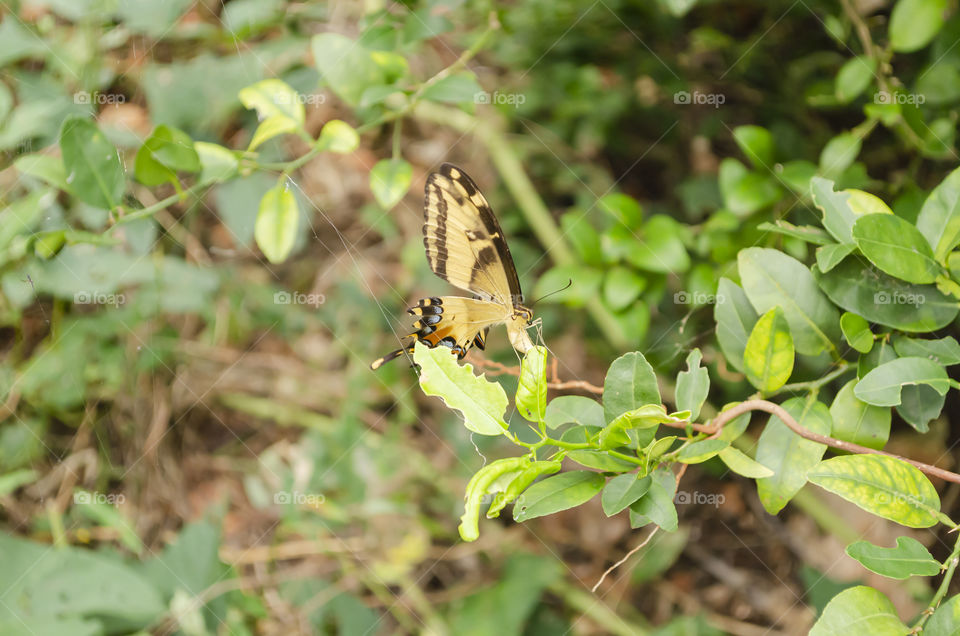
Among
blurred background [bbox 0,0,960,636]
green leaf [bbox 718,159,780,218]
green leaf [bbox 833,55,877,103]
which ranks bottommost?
blurred background [bbox 0,0,960,636]

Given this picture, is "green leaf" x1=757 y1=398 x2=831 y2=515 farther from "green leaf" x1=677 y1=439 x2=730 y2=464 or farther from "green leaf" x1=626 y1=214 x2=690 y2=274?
"green leaf" x1=626 y1=214 x2=690 y2=274

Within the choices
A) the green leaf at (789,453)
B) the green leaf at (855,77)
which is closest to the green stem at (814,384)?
the green leaf at (789,453)

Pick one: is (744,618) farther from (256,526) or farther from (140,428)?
(140,428)

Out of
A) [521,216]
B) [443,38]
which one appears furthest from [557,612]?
[443,38]

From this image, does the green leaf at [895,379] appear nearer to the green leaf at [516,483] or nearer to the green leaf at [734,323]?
the green leaf at [734,323]

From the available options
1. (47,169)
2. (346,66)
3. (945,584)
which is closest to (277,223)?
(346,66)

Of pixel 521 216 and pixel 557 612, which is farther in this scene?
pixel 521 216

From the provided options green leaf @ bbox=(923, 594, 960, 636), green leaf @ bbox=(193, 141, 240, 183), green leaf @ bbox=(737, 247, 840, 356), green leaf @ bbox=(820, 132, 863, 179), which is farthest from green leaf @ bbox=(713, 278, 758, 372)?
green leaf @ bbox=(193, 141, 240, 183)
